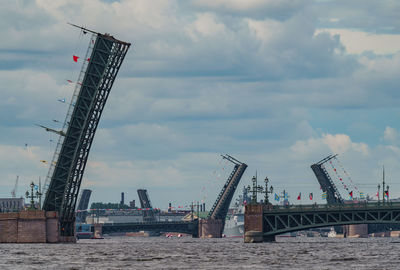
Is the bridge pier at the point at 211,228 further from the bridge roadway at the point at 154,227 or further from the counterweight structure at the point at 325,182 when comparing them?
the counterweight structure at the point at 325,182

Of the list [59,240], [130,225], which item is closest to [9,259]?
[59,240]

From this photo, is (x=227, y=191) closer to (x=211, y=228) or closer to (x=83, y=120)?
(x=211, y=228)

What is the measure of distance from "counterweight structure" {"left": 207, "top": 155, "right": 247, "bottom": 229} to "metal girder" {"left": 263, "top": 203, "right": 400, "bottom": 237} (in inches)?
1704

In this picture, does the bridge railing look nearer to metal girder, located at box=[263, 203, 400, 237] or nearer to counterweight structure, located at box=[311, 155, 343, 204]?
metal girder, located at box=[263, 203, 400, 237]

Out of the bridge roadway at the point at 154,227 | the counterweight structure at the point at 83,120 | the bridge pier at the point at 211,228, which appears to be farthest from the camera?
the bridge pier at the point at 211,228

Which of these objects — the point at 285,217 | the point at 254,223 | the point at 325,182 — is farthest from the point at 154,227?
the point at 254,223

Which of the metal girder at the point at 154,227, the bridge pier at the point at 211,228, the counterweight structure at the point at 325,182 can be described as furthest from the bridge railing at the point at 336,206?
the bridge pier at the point at 211,228

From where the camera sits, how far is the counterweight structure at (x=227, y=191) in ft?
517

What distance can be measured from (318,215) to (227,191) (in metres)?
51.7

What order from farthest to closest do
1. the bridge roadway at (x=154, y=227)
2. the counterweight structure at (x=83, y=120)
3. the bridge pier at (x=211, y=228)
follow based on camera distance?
the bridge pier at (x=211, y=228), the bridge roadway at (x=154, y=227), the counterweight structure at (x=83, y=120)

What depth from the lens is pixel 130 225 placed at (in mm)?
171875

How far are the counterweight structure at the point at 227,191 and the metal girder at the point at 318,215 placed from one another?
142ft

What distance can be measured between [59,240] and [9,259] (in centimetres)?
3474

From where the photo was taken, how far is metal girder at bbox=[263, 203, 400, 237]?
104 m
